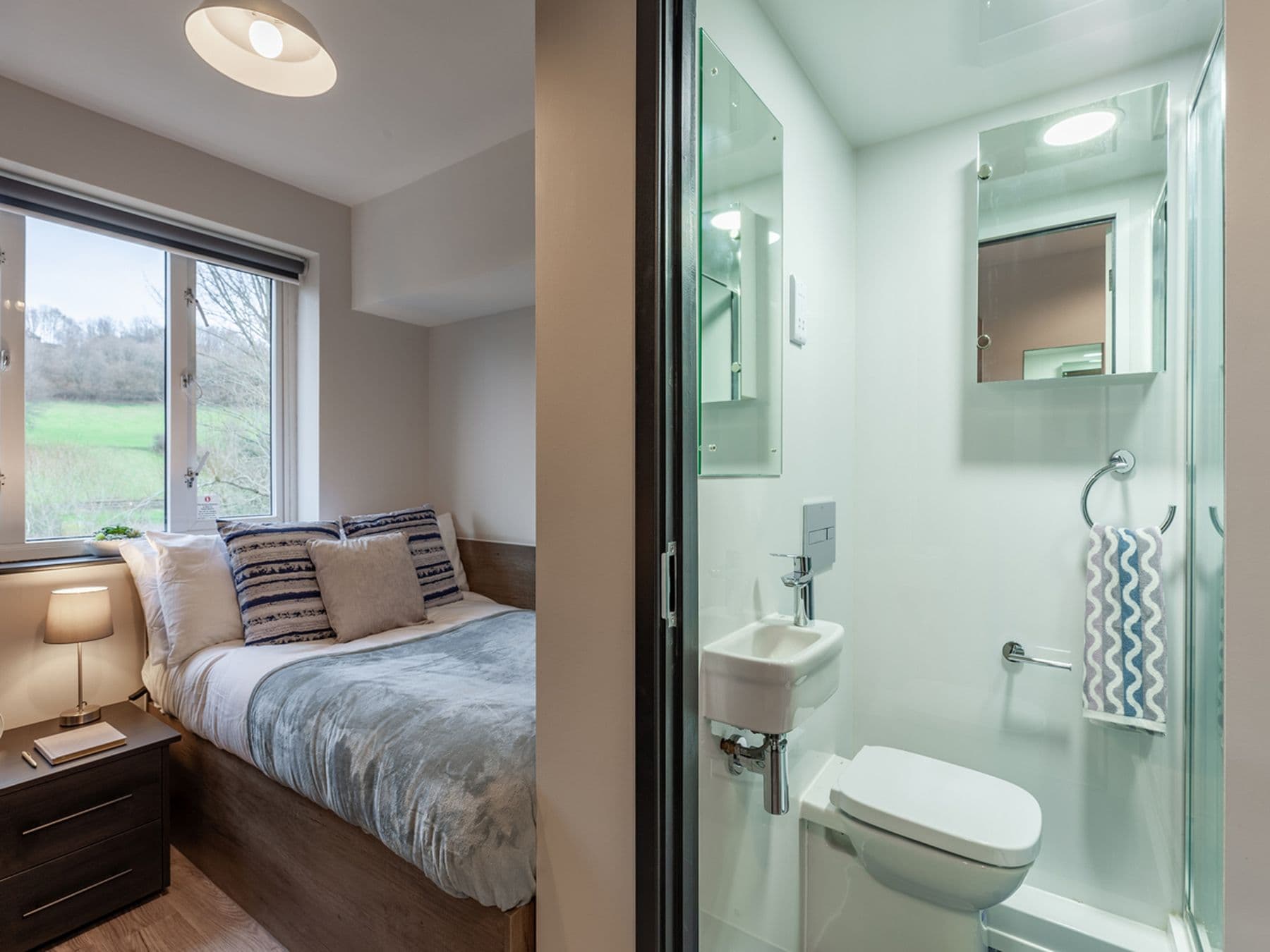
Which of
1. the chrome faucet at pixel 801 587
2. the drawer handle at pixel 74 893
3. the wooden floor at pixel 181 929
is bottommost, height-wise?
the wooden floor at pixel 181 929

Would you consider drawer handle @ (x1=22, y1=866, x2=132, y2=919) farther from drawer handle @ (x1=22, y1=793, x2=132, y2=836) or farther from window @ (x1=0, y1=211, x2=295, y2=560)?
window @ (x1=0, y1=211, x2=295, y2=560)

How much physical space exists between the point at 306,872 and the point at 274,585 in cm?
105

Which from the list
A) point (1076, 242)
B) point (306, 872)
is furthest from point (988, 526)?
point (306, 872)

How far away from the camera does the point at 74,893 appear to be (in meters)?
1.82

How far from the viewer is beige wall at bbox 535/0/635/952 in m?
1.11

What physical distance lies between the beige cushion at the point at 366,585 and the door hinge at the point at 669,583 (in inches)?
68.0

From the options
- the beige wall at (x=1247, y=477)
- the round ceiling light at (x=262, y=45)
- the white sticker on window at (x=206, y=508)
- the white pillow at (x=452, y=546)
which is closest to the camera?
the beige wall at (x=1247, y=477)

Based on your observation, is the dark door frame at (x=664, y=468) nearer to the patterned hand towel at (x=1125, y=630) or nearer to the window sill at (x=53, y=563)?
the patterned hand towel at (x=1125, y=630)

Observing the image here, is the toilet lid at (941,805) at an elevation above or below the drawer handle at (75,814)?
above

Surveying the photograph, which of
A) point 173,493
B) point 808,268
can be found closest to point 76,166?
point 173,493

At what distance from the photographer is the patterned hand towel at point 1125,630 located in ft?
3.17

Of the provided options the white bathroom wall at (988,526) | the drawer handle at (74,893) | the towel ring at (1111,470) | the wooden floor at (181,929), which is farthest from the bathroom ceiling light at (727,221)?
the drawer handle at (74,893)

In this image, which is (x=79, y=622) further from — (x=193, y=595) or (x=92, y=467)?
(x=92, y=467)

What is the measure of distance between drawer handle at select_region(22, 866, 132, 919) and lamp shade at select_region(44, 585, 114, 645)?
2.32 feet
